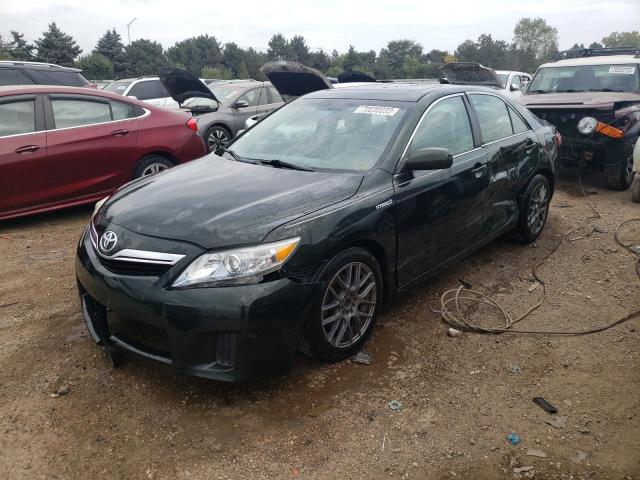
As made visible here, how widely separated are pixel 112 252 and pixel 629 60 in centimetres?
878

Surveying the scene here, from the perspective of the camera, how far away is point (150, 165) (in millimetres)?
6500

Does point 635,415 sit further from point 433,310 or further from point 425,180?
point 425,180

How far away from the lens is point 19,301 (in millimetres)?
4023

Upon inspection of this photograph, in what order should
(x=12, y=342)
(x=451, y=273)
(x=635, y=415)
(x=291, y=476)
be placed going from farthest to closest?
(x=451, y=273) < (x=12, y=342) < (x=635, y=415) < (x=291, y=476)

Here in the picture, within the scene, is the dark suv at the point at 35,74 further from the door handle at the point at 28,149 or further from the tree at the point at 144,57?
the tree at the point at 144,57

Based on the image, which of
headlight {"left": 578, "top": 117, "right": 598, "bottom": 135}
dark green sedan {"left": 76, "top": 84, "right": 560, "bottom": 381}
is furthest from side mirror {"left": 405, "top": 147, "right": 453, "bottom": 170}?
headlight {"left": 578, "top": 117, "right": 598, "bottom": 135}

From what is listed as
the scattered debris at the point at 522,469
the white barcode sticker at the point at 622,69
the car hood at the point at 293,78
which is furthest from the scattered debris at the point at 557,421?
the white barcode sticker at the point at 622,69

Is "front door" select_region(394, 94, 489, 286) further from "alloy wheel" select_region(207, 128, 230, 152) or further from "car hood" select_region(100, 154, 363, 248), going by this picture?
"alloy wheel" select_region(207, 128, 230, 152)

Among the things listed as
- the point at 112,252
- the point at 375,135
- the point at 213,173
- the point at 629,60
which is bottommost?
the point at 112,252

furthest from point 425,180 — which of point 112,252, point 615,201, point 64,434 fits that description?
point 615,201

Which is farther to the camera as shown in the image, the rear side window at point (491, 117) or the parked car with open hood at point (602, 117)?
the parked car with open hood at point (602, 117)

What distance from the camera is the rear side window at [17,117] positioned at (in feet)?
18.2

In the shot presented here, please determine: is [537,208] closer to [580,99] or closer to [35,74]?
[580,99]

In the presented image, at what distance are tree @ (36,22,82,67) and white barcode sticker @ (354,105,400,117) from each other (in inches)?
2138
